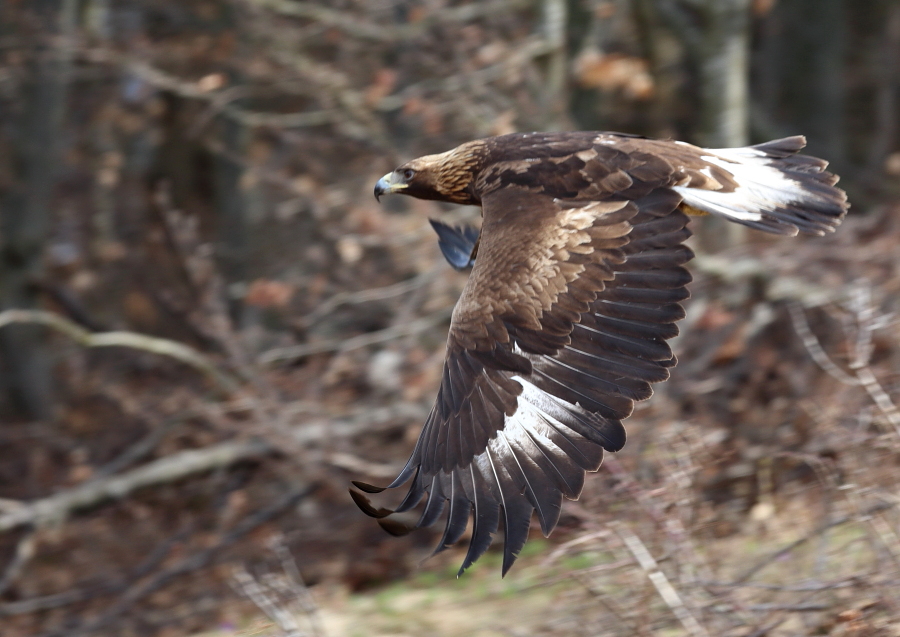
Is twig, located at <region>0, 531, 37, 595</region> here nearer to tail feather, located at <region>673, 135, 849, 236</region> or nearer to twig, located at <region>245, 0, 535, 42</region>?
twig, located at <region>245, 0, 535, 42</region>

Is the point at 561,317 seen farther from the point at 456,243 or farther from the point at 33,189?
the point at 33,189

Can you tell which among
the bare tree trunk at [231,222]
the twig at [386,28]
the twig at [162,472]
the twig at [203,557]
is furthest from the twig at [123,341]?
the twig at [386,28]


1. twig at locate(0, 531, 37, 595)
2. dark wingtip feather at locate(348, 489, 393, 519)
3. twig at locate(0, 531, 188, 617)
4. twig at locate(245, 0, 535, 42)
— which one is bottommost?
twig at locate(0, 531, 188, 617)

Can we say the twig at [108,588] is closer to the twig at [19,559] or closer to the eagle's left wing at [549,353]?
the twig at [19,559]

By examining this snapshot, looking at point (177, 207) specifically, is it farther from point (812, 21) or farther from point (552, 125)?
point (812, 21)

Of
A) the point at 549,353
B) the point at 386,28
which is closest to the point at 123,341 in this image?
the point at 386,28

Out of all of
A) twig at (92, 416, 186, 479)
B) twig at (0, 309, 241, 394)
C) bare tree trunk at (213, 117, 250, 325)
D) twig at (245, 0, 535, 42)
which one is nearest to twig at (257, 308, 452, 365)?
twig at (0, 309, 241, 394)

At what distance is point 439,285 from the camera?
765 centimetres

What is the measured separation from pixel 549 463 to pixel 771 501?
336 centimetres

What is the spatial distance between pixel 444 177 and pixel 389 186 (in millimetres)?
349

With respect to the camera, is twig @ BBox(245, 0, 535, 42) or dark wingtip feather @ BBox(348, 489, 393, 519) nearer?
dark wingtip feather @ BBox(348, 489, 393, 519)

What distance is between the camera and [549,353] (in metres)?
4.00

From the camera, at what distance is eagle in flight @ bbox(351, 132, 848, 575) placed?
150 inches

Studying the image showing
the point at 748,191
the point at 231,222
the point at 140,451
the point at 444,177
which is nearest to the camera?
the point at 748,191
